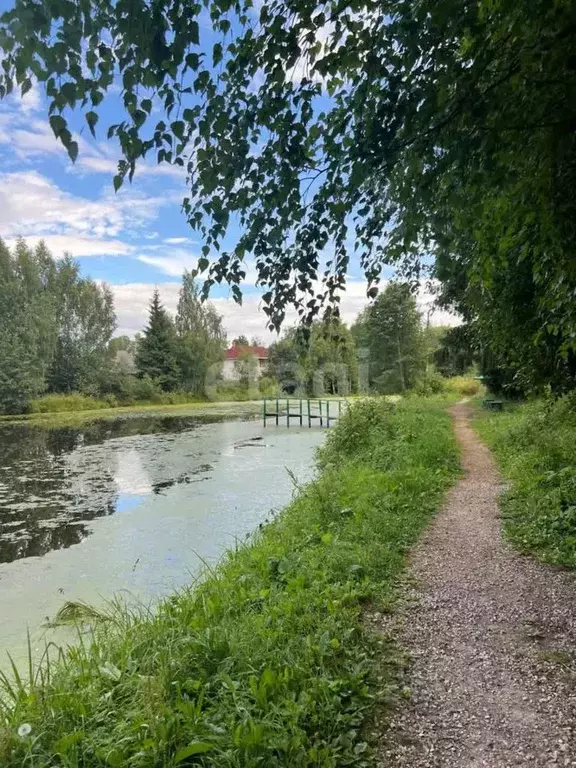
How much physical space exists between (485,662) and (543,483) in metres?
3.93

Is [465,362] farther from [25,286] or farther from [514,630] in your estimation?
[25,286]

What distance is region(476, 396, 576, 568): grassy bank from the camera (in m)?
4.38

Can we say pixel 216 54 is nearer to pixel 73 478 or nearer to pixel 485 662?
Result: pixel 485 662

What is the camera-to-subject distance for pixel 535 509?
5.14 meters

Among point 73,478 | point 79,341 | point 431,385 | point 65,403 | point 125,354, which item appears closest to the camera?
point 73,478

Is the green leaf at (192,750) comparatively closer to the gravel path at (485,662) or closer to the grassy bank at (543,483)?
the gravel path at (485,662)

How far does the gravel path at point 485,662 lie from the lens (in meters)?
2.03

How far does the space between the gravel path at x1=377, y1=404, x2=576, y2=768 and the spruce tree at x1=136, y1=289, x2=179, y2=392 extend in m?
A: 38.6

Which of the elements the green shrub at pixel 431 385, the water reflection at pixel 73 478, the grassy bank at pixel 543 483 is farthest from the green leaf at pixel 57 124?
the green shrub at pixel 431 385

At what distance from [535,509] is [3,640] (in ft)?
17.1

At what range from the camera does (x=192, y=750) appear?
1.98m

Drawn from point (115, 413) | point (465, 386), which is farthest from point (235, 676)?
point (115, 413)

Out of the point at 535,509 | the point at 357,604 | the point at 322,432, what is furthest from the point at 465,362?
the point at 357,604

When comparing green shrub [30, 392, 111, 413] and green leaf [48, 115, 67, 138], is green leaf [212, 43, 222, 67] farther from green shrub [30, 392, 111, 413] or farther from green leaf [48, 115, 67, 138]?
green shrub [30, 392, 111, 413]
